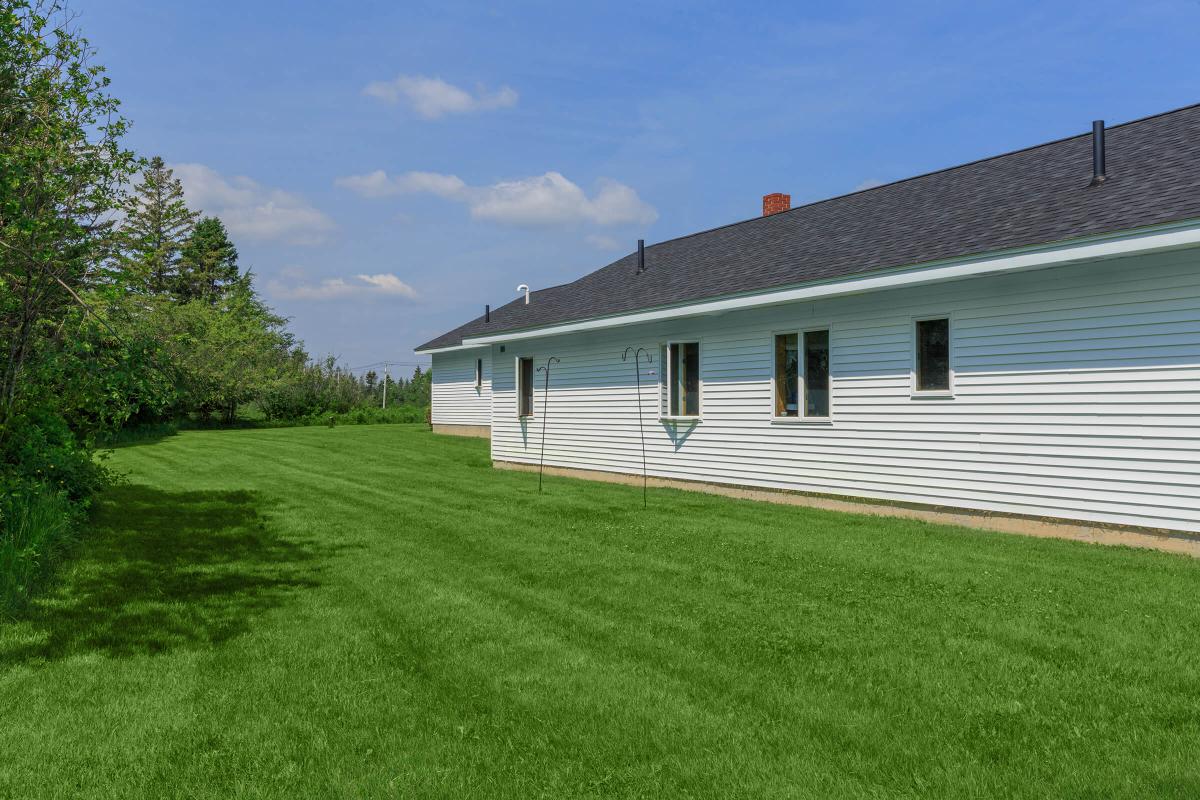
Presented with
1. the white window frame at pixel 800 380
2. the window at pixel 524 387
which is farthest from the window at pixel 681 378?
the window at pixel 524 387

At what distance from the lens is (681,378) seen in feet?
50.6

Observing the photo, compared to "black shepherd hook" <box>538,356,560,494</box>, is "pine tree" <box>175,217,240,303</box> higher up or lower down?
higher up

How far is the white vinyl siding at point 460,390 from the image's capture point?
32.6 meters

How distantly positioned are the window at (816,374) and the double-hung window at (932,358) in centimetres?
158

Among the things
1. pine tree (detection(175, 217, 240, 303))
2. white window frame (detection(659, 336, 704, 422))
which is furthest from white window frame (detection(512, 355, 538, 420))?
pine tree (detection(175, 217, 240, 303))

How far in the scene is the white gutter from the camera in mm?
8398

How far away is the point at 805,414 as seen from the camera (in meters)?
12.9

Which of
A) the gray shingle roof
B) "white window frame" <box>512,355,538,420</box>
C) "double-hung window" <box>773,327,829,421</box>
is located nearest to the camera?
the gray shingle roof

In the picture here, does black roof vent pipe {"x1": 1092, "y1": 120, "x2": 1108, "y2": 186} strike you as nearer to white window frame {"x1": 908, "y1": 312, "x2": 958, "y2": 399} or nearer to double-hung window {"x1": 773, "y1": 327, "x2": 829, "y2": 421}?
white window frame {"x1": 908, "y1": 312, "x2": 958, "y2": 399}

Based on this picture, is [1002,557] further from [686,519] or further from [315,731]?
[315,731]

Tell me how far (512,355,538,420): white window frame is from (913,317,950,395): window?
33.9 ft

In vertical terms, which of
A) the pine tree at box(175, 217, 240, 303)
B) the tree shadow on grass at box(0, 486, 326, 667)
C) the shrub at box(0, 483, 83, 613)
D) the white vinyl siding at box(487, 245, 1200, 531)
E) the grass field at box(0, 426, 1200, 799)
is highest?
the pine tree at box(175, 217, 240, 303)

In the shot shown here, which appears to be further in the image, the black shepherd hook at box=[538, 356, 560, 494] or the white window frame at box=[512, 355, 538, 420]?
the white window frame at box=[512, 355, 538, 420]

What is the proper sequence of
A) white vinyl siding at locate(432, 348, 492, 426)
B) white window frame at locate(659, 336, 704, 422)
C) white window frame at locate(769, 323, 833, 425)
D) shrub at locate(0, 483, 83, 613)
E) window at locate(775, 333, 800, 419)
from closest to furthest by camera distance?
shrub at locate(0, 483, 83, 613)
white window frame at locate(769, 323, 833, 425)
window at locate(775, 333, 800, 419)
white window frame at locate(659, 336, 704, 422)
white vinyl siding at locate(432, 348, 492, 426)
